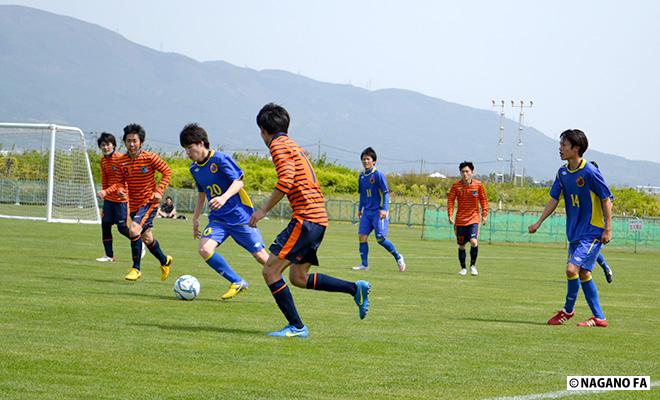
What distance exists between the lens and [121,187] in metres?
18.7

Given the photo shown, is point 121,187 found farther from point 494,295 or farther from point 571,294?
point 571,294

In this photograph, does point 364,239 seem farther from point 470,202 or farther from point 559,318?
point 559,318

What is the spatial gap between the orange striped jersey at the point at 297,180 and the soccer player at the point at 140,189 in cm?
703

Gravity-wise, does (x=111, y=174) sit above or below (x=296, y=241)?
above

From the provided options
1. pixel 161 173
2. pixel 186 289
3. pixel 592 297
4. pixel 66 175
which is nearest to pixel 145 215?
→ pixel 161 173

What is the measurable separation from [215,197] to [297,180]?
3.13m

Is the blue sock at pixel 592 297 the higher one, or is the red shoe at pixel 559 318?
the blue sock at pixel 592 297

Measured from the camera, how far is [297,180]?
406 inches

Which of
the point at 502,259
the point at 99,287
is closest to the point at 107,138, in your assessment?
the point at 99,287

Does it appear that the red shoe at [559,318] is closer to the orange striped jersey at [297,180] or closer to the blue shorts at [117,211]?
the orange striped jersey at [297,180]

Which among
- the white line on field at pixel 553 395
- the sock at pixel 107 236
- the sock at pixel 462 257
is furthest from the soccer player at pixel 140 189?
the white line on field at pixel 553 395

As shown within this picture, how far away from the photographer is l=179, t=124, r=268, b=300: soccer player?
13.4 meters

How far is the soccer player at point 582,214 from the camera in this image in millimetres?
12711

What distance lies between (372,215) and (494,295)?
656 centimetres
